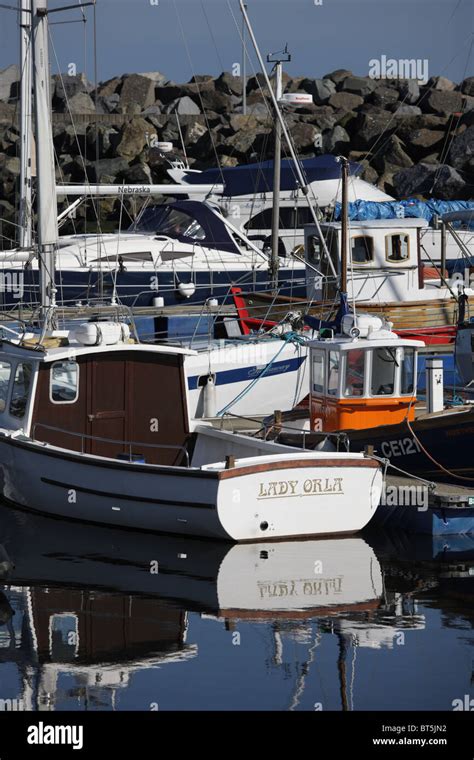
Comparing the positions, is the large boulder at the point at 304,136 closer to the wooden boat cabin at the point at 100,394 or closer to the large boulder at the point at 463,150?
the large boulder at the point at 463,150

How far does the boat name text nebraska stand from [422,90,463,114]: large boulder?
43.7 metres

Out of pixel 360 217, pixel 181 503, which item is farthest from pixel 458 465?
pixel 360 217

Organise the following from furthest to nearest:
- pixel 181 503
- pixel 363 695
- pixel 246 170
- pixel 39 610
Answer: pixel 246 170 → pixel 181 503 → pixel 39 610 → pixel 363 695

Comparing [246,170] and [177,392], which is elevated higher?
[246,170]

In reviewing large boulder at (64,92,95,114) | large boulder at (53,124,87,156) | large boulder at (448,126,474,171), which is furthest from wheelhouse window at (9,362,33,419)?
large boulder at (64,92,95,114)

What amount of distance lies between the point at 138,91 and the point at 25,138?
1399 inches

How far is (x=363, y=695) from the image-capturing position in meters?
10.8

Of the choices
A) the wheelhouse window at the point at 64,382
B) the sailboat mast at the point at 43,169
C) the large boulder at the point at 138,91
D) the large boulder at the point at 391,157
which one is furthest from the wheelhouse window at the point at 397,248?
the large boulder at the point at 138,91

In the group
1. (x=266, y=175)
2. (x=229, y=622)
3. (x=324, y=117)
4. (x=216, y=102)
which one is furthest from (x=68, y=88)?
(x=229, y=622)

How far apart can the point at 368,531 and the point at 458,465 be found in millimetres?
1346

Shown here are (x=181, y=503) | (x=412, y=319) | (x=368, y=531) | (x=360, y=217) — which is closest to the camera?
(x=181, y=503)

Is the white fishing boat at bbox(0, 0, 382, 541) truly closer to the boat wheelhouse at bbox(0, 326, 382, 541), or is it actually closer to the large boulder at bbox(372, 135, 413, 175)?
the boat wheelhouse at bbox(0, 326, 382, 541)
